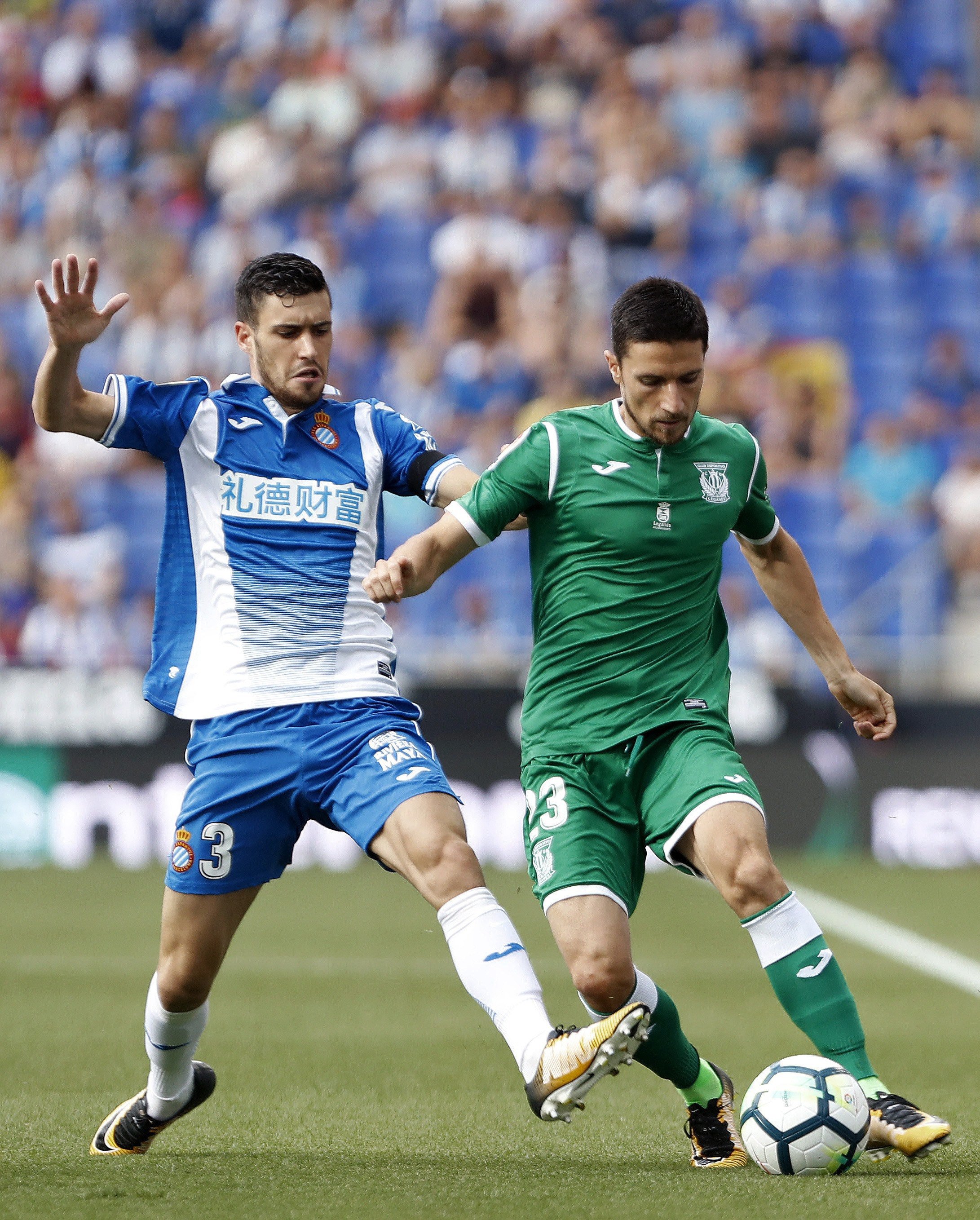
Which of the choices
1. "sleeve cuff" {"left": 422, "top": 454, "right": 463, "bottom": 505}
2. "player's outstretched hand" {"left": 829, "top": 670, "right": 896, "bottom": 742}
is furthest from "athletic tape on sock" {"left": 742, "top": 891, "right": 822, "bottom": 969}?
"sleeve cuff" {"left": 422, "top": 454, "right": 463, "bottom": 505}

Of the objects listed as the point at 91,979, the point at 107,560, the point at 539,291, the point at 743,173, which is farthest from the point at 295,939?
the point at 743,173

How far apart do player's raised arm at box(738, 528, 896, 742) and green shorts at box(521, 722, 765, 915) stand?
48cm

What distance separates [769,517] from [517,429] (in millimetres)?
10310

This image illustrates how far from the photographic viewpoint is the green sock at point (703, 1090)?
4609 millimetres

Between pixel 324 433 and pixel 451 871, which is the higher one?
pixel 324 433

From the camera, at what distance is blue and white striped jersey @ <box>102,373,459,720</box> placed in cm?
464

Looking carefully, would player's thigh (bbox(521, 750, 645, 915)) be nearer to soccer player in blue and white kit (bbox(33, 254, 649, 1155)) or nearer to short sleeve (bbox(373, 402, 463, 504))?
soccer player in blue and white kit (bbox(33, 254, 649, 1155))

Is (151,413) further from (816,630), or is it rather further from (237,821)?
(816,630)

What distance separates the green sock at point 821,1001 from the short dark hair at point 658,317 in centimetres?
154

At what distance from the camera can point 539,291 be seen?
52.5 feet

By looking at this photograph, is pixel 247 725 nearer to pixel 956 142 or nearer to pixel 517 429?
pixel 517 429

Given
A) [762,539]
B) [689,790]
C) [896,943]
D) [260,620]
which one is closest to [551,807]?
[689,790]

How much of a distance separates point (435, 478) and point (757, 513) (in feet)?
2.96

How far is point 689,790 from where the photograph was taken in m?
4.42
